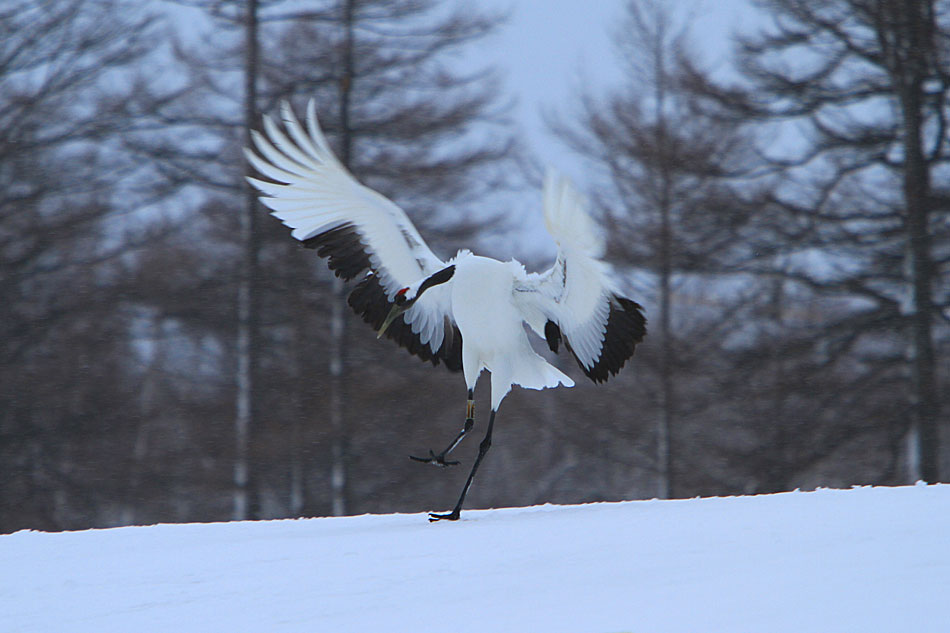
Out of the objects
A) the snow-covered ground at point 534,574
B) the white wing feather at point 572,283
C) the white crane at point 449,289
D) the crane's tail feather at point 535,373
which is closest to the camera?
the snow-covered ground at point 534,574

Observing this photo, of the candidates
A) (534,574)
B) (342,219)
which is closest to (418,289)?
(342,219)

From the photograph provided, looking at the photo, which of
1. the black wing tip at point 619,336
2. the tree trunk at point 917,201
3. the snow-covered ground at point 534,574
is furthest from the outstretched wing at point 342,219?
the tree trunk at point 917,201

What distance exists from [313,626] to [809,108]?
878 centimetres

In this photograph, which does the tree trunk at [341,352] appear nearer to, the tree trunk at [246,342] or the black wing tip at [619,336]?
the tree trunk at [246,342]

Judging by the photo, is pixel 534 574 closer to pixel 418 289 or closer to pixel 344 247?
pixel 418 289

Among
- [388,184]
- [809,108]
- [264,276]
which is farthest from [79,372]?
[809,108]

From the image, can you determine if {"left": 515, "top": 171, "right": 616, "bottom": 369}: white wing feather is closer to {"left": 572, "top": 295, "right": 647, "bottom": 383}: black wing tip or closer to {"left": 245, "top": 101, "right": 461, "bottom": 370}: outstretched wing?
{"left": 572, "top": 295, "right": 647, "bottom": 383}: black wing tip

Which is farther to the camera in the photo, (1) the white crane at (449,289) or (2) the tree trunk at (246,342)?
(2) the tree trunk at (246,342)

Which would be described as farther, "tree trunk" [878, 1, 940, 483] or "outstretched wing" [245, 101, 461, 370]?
"tree trunk" [878, 1, 940, 483]

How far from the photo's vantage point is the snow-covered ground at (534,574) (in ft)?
9.33

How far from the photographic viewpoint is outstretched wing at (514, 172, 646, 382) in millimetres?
4316

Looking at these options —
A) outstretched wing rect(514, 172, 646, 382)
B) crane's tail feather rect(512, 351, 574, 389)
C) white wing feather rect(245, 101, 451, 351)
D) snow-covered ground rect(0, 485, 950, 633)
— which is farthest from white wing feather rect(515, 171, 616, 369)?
snow-covered ground rect(0, 485, 950, 633)

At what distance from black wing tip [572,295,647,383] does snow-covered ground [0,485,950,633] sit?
0.85 m

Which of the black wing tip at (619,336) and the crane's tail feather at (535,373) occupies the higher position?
the black wing tip at (619,336)
